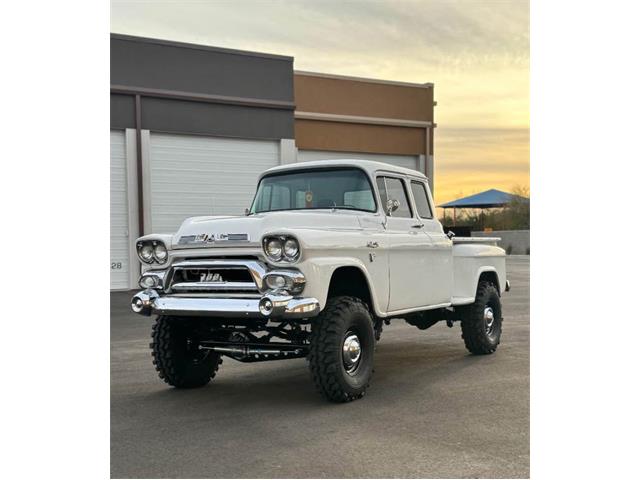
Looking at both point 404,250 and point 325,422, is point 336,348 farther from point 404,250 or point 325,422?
point 404,250

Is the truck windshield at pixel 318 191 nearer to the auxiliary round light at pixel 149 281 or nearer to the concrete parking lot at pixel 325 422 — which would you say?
the auxiliary round light at pixel 149 281

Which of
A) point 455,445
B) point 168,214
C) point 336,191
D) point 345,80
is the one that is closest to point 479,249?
point 336,191

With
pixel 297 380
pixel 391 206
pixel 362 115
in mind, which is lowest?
pixel 297 380

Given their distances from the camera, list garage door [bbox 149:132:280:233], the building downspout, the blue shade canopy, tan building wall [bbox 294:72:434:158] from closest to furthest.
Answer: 1. the building downspout
2. garage door [bbox 149:132:280:233]
3. tan building wall [bbox 294:72:434:158]
4. the blue shade canopy

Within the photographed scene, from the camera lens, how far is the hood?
5664mm

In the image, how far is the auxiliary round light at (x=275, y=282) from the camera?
211 inches

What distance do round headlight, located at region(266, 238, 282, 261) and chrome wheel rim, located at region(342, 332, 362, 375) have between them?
2.94ft

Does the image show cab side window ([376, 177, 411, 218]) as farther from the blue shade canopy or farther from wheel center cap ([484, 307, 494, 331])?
the blue shade canopy

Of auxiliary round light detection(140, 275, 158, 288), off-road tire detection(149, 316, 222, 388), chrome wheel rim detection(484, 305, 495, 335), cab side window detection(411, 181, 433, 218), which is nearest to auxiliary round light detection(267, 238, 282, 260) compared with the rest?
auxiliary round light detection(140, 275, 158, 288)

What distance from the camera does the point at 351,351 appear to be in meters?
5.84

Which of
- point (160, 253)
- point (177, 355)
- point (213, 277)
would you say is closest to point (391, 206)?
point (213, 277)

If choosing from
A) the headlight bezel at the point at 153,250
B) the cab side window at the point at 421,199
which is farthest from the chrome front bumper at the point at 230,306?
the cab side window at the point at 421,199

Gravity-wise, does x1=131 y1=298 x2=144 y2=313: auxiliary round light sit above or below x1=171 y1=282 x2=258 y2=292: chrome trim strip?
below

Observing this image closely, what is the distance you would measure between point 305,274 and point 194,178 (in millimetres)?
12958
